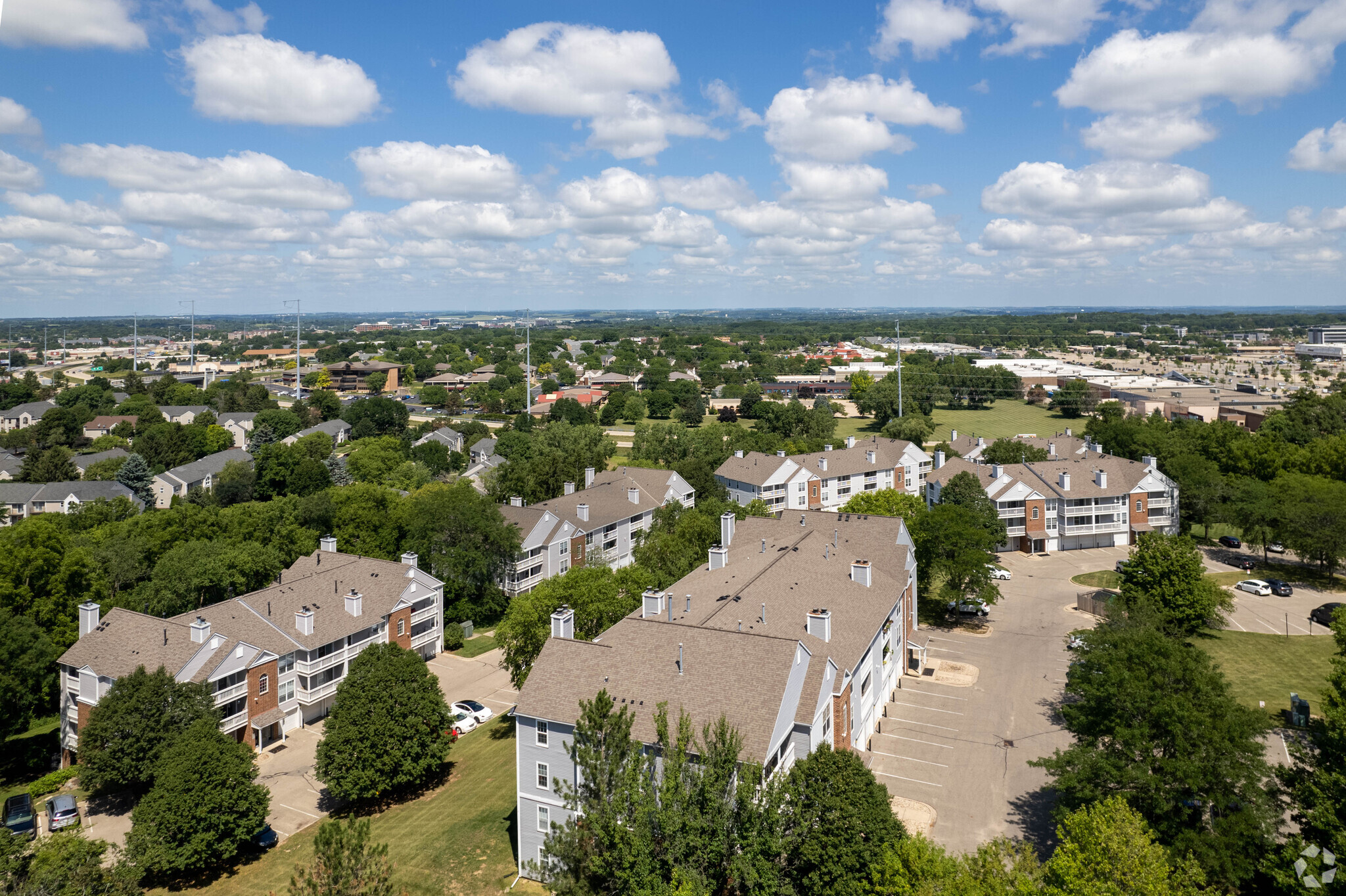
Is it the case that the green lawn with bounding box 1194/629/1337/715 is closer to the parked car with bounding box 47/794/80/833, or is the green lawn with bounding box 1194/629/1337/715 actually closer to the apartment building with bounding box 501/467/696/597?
the apartment building with bounding box 501/467/696/597

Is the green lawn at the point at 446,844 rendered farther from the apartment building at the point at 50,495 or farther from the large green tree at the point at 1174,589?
the apartment building at the point at 50,495

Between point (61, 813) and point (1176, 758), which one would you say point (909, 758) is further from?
point (61, 813)

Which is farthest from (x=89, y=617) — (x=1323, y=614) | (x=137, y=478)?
(x=1323, y=614)

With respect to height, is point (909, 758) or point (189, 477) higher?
point (189, 477)

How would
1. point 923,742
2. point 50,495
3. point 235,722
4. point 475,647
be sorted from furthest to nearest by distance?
point 50,495 < point 475,647 < point 235,722 < point 923,742

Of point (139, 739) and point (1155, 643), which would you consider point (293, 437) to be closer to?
point (139, 739)

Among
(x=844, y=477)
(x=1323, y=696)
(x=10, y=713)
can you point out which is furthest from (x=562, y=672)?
(x=844, y=477)


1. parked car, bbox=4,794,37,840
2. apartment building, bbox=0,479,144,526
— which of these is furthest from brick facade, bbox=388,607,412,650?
apartment building, bbox=0,479,144,526
